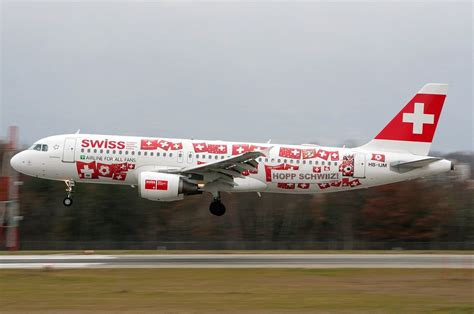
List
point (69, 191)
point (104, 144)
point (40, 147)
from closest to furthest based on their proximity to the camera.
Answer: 1. point (104, 144)
2. point (69, 191)
3. point (40, 147)

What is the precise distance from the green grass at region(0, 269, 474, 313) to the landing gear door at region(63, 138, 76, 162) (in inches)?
357

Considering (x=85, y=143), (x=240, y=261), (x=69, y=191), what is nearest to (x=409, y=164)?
(x=240, y=261)

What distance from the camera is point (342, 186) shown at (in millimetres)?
37000

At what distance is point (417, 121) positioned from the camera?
124ft

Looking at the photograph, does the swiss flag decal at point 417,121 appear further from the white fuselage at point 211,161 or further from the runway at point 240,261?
the runway at point 240,261

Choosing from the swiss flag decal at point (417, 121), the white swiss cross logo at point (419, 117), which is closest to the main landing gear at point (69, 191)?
the swiss flag decal at point (417, 121)

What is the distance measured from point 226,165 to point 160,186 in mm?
3209

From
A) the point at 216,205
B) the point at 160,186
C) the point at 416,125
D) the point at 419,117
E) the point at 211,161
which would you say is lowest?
the point at 216,205

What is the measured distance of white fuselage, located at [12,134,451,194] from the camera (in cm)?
3566

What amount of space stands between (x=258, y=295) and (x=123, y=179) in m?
16.0

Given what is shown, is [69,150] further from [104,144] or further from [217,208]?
[217,208]

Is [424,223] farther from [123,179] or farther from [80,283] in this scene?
[80,283]

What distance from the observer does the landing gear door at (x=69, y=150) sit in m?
35.8

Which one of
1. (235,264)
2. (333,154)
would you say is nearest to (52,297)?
(235,264)
